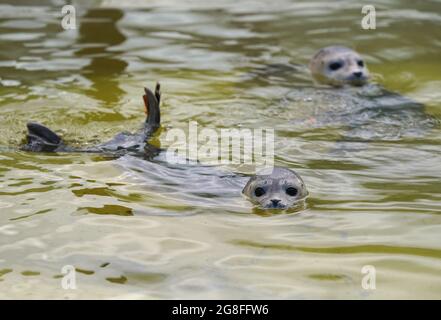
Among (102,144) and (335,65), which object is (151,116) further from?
(335,65)

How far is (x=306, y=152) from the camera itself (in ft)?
22.6

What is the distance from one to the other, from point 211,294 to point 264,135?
3169 millimetres

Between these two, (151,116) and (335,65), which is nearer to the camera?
(151,116)

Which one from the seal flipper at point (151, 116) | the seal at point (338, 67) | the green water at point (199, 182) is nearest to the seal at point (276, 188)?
the green water at point (199, 182)

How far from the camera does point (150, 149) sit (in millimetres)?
6594

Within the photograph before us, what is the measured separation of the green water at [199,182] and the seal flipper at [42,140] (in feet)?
0.39

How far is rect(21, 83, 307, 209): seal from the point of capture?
5.75 meters

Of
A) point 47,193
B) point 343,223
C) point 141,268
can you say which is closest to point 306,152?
point 343,223

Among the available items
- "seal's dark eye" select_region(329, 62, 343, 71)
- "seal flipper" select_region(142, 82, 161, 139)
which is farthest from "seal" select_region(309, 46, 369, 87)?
"seal flipper" select_region(142, 82, 161, 139)

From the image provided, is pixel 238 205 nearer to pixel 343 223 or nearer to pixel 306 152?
pixel 343 223

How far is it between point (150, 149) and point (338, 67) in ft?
11.9

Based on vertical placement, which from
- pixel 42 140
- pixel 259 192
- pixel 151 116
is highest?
pixel 151 116

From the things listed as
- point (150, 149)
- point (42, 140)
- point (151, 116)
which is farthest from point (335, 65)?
point (42, 140)
